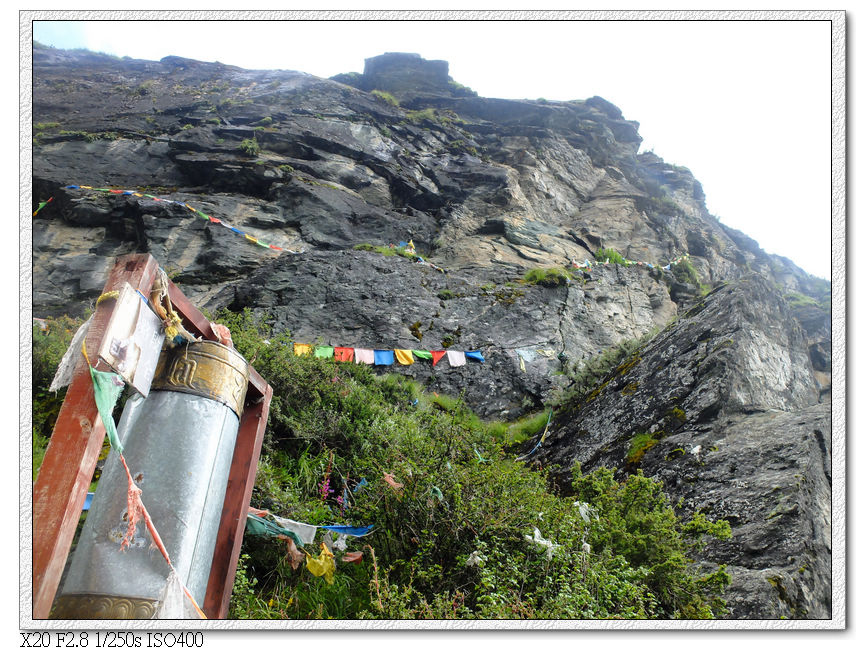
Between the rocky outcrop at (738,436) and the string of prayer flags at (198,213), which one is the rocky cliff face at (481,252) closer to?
the rocky outcrop at (738,436)

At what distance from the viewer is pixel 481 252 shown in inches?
829

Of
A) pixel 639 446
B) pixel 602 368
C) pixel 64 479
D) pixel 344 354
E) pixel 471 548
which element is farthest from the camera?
pixel 344 354

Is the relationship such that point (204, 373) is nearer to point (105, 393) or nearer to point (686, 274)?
point (105, 393)

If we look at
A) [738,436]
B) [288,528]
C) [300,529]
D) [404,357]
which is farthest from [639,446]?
[404,357]

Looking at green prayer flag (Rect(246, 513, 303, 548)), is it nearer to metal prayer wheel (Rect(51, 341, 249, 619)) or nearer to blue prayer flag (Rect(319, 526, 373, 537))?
blue prayer flag (Rect(319, 526, 373, 537))

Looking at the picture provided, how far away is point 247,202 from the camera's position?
70.3ft

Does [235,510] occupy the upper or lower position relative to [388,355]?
lower

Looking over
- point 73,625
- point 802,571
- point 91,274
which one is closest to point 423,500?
point 73,625

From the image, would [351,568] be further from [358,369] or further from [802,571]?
[358,369]

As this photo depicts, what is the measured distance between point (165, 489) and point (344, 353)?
9614 mm

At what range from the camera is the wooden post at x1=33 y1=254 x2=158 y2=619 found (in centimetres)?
271

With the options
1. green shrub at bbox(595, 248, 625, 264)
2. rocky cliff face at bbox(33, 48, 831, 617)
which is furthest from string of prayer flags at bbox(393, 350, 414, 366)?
green shrub at bbox(595, 248, 625, 264)

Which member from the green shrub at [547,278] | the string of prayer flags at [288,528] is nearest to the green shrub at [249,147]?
the green shrub at [547,278]

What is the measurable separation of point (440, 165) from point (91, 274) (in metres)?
16.5
